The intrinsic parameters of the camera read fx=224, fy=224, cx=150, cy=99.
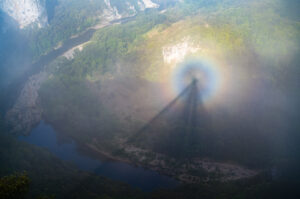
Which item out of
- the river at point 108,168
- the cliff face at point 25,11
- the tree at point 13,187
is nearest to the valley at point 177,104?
the river at point 108,168

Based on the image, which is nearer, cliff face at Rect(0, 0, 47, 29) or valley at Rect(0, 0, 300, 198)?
valley at Rect(0, 0, 300, 198)

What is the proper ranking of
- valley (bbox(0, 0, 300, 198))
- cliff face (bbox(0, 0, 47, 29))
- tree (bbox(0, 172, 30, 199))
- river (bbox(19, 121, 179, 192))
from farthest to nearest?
1. cliff face (bbox(0, 0, 47, 29))
2. valley (bbox(0, 0, 300, 198))
3. river (bbox(19, 121, 179, 192))
4. tree (bbox(0, 172, 30, 199))

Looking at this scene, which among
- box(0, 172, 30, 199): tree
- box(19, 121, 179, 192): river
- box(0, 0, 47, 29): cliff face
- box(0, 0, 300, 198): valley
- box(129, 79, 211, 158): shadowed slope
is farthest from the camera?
box(0, 0, 47, 29): cliff face

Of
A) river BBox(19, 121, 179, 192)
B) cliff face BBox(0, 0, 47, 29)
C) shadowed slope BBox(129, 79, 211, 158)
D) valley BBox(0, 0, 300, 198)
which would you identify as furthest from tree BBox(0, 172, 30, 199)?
cliff face BBox(0, 0, 47, 29)

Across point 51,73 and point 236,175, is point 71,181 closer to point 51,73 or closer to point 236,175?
point 236,175

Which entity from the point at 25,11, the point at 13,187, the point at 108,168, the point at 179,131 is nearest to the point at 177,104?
the point at 179,131

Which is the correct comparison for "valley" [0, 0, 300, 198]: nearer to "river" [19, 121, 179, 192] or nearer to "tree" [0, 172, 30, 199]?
"river" [19, 121, 179, 192]

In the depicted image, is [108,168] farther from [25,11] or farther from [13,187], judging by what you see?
[25,11]

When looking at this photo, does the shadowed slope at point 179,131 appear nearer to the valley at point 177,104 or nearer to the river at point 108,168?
the valley at point 177,104
